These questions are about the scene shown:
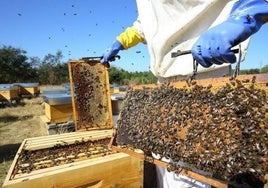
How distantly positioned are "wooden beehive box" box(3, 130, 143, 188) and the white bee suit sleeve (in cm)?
98

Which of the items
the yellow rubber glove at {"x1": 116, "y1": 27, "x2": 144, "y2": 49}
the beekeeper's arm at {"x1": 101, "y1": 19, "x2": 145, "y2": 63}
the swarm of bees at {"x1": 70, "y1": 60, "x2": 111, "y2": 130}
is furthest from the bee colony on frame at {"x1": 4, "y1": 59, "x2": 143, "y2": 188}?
the yellow rubber glove at {"x1": 116, "y1": 27, "x2": 144, "y2": 49}

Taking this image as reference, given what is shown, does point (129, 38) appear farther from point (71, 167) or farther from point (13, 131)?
point (13, 131)

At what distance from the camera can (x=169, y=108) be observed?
1950 mm

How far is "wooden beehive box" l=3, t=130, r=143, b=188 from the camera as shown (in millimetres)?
2201

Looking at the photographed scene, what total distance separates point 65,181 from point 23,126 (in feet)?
27.7

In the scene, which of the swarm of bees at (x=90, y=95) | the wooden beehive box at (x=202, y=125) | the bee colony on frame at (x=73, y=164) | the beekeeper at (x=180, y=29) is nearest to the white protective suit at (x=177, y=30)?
the beekeeper at (x=180, y=29)

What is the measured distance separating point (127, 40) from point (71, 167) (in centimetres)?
175

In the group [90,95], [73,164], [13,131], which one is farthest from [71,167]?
[13,131]

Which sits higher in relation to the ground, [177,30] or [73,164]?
[177,30]

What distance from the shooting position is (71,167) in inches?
91.3

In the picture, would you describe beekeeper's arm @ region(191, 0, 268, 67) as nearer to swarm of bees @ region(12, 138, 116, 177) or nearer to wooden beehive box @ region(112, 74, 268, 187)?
wooden beehive box @ region(112, 74, 268, 187)

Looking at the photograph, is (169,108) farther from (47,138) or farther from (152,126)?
(47,138)

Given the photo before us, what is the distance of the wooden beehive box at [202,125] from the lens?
140 cm

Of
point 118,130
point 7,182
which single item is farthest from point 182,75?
point 7,182
